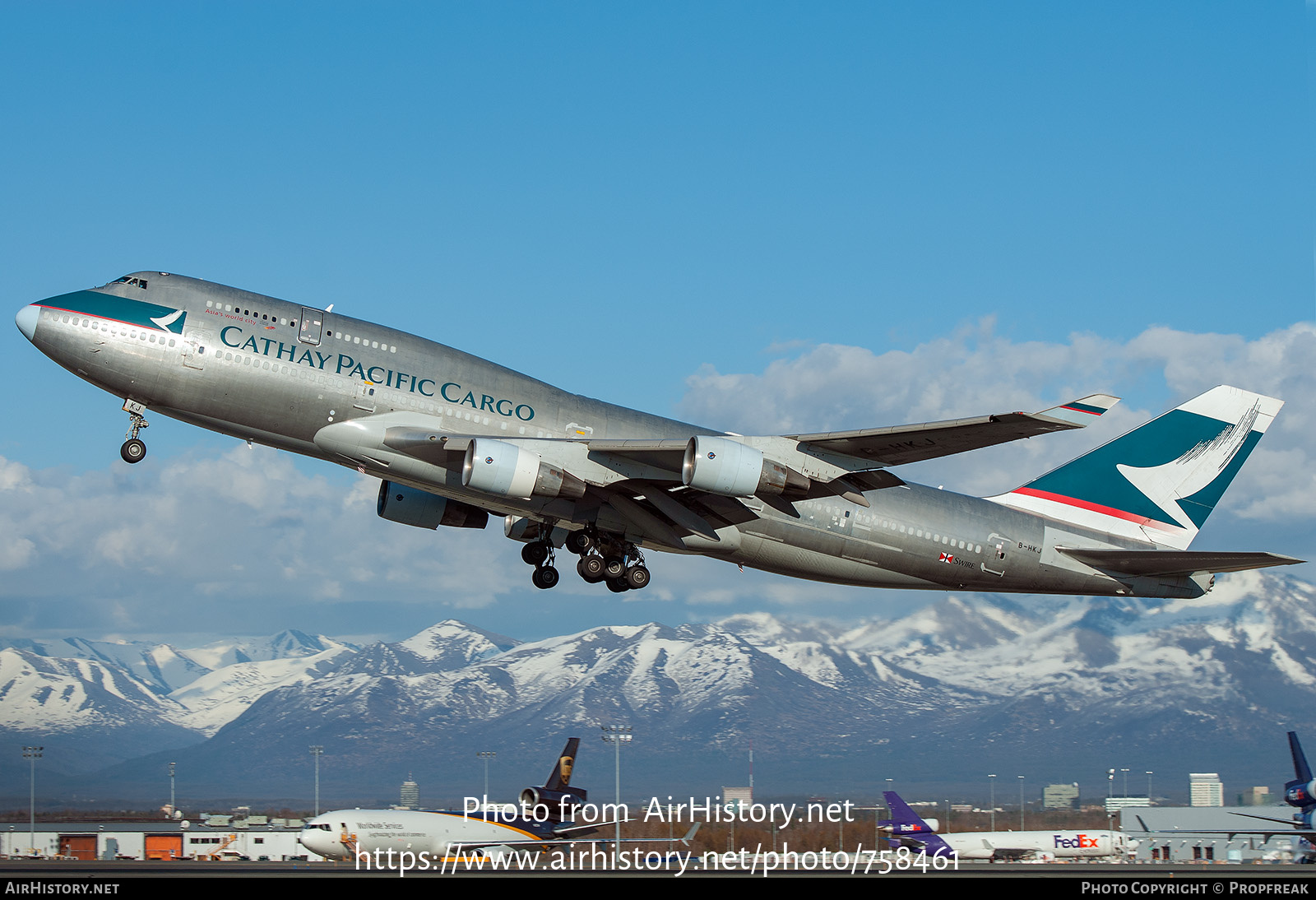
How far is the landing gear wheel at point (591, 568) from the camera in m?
32.1

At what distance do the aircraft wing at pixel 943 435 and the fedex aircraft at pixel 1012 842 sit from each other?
2501cm

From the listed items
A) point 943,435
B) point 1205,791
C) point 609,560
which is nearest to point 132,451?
point 609,560

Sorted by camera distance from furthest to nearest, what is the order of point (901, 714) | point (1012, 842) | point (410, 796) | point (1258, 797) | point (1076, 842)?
point (901, 714), point (410, 796), point (1258, 797), point (1076, 842), point (1012, 842)

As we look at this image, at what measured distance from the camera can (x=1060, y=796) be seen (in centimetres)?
7712

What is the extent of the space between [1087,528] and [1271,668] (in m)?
75.9

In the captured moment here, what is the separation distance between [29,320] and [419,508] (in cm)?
1093

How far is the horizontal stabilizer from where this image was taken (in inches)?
1253

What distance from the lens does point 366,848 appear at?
145 ft

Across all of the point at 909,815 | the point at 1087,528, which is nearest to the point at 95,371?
the point at 1087,528

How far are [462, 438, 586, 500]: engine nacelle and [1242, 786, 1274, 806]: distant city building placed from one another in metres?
60.8

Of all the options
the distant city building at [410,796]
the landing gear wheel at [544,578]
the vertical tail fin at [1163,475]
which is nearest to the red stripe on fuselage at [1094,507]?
the vertical tail fin at [1163,475]

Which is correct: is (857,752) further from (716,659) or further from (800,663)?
(716,659)

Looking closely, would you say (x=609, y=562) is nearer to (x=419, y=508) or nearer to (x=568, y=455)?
(x=568, y=455)

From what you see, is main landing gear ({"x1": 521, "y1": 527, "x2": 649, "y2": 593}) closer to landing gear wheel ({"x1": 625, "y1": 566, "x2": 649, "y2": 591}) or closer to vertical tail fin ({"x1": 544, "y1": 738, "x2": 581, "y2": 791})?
landing gear wheel ({"x1": 625, "y1": 566, "x2": 649, "y2": 591})
